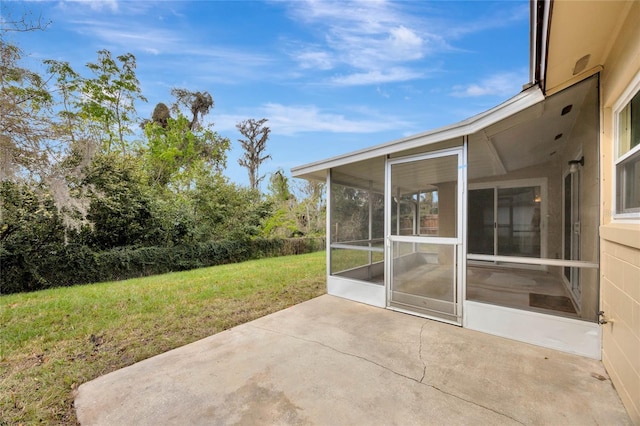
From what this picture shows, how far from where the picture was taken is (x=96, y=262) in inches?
282

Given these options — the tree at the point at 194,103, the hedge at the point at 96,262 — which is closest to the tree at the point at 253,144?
the tree at the point at 194,103

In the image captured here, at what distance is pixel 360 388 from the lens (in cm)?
243

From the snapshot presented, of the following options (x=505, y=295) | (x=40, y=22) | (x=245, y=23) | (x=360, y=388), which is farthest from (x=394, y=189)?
(x=40, y=22)

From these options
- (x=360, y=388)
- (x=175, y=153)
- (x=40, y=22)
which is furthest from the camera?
(x=175, y=153)

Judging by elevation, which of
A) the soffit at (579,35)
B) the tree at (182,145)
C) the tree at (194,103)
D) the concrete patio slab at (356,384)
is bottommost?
the concrete patio slab at (356,384)

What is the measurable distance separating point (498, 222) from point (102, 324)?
18.8 feet

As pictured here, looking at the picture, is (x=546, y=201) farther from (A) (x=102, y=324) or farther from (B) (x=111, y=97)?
(B) (x=111, y=97)

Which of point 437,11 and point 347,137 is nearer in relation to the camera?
point 437,11

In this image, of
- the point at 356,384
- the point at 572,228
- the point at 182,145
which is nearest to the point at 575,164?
the point at 572,228

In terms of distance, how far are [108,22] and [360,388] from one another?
8.72 meters

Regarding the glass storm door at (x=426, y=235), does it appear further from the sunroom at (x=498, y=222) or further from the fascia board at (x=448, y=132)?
the fascia board at (x=448, y=132)

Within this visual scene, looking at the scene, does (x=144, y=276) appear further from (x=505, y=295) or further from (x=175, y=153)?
(x=505, y=295)

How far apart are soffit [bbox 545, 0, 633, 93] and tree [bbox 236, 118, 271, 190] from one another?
67.9 feet

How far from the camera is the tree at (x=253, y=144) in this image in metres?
22.2
